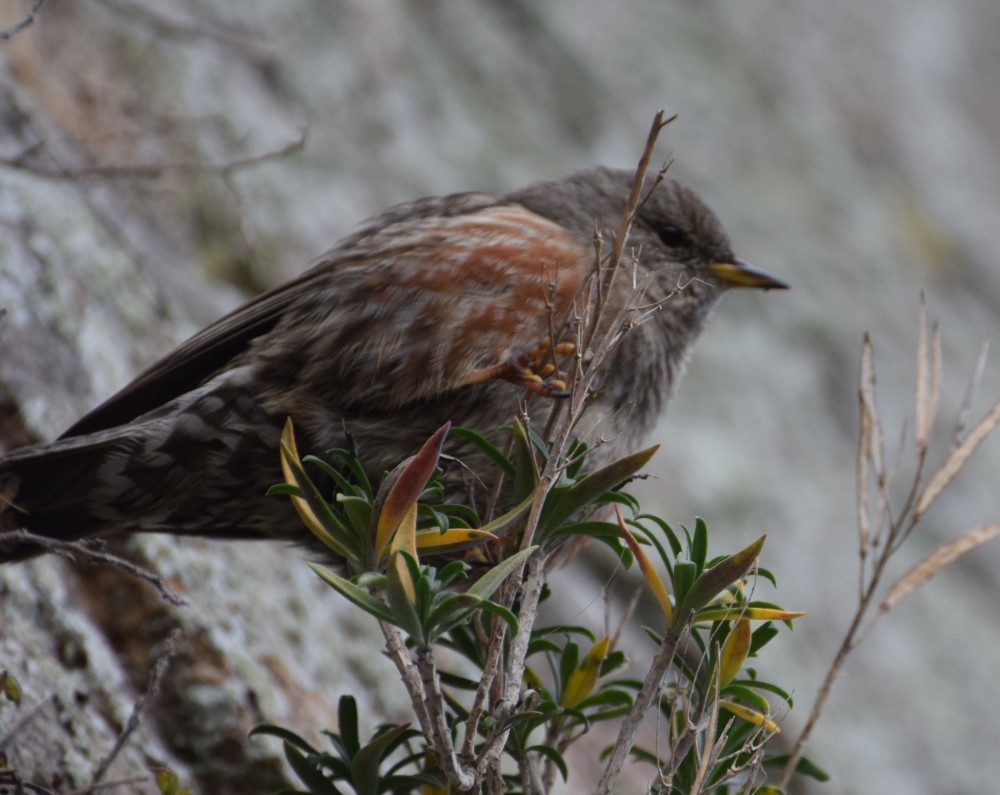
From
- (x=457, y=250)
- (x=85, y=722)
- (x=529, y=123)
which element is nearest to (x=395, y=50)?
(x=529, y=123)

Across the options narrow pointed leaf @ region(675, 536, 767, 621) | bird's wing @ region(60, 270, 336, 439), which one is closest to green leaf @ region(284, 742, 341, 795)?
narrow pointed leaf @ region(675, 536, 767, 621)

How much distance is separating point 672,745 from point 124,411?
1650mm

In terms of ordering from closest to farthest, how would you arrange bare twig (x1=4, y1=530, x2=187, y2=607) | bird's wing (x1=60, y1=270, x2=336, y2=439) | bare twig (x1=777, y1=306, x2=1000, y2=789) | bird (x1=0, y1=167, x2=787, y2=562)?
bare twig (x1=4, y1=530, x2=187, y2=607), bare twig (x1=777, y1=306, x2=1000, y2=789), bird (x1=0, y1=167, x2=787, y2=562), bird's wing (x1=60, y1=270, x2=336, y2=439)

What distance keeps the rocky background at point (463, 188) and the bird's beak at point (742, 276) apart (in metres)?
0.52

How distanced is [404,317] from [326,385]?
251 millimetres

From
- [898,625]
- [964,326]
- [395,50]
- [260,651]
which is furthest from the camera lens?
[964,326]

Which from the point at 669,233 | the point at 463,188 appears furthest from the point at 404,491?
the point at 463,188

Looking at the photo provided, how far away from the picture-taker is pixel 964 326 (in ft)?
23.6

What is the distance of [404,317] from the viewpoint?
9.41 feet

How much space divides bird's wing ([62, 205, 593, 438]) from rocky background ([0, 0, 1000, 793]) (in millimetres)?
536

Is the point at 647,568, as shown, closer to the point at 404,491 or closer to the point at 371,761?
the point at 404,491

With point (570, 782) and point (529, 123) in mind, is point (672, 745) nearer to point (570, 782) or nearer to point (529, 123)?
point (570, 782)

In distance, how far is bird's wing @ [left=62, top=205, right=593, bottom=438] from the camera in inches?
110

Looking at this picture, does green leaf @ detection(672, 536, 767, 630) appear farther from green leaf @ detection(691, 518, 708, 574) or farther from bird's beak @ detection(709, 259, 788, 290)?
bird's beak @ detection(709, 259, 788, 290)
